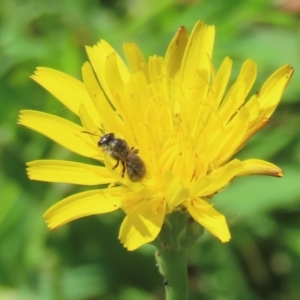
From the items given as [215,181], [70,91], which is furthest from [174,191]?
[70,91]

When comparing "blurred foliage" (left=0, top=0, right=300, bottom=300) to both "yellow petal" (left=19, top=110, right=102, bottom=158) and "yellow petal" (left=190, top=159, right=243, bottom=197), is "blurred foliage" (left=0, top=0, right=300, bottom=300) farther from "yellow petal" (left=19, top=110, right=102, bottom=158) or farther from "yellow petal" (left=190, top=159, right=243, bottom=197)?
"yellow petal" (left=190, top=159, right=243, bottom=197)

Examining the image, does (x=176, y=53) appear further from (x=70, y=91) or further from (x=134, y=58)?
(x=70, y=91)

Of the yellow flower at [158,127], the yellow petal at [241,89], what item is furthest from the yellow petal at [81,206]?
the yellow petal at [241,89]

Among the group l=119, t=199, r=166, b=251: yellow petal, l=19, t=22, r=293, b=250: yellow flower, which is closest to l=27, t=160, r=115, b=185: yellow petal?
l=19, t=22, r=293, b=250: yellow flower

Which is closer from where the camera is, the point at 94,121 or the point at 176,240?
the point at 176,240

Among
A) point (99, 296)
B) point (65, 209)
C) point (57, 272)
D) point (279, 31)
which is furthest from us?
point (279, 31)

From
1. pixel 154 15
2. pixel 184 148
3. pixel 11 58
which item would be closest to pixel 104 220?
pixel 11 58

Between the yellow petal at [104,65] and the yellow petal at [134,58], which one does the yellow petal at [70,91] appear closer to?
the yellow petal at [104,65]

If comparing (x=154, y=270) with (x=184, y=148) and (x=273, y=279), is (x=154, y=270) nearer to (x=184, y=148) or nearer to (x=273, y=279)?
(x=273, y=279)
